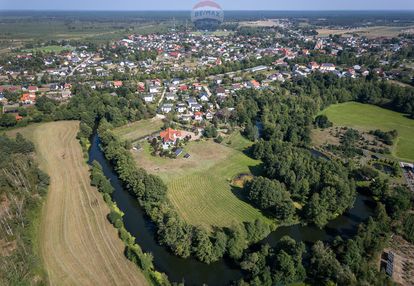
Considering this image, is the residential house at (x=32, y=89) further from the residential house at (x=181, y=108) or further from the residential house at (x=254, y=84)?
the residential house at (x=254, y=84)

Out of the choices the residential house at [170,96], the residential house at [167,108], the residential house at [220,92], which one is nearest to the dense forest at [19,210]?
the residential house at [167,108]

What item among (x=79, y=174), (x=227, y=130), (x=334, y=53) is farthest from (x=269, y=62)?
(x=79, y=174)

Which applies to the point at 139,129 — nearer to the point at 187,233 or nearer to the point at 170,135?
the point at 170,135

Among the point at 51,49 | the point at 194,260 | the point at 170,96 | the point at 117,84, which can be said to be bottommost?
the point at 194,260

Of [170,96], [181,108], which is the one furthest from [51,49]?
[181,108]

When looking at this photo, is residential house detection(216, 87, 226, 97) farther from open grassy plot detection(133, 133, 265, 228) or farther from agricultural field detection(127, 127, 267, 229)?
open grassy plot detection(133, 133, 265, 228)

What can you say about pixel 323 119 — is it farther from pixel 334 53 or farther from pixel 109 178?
pixel 334 53
